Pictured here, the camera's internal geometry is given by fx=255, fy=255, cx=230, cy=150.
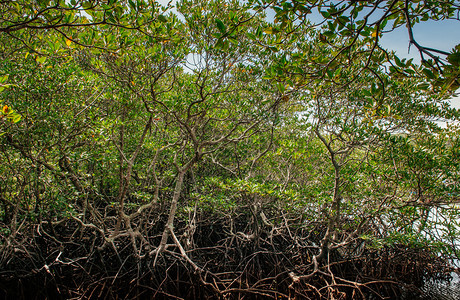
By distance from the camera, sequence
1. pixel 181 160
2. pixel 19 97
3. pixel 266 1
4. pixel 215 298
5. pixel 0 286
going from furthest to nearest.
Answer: pixel 181 160 → pixel 215 298 → pixel 0 286 → pixel 19 97 → pixel 266 1

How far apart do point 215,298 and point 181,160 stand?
2748 millimetres

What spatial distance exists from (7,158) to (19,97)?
86cm

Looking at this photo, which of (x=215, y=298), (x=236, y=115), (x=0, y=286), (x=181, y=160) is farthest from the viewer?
(x=181, y=160)

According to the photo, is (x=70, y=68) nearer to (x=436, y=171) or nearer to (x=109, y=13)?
(x=109, y=13)

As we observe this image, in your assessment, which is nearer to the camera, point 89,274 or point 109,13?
point 109,13

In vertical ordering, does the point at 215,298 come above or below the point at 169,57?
below

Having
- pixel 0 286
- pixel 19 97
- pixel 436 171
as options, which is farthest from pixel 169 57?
pixel 0 286

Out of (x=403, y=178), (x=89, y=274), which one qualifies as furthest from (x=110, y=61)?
(x=403, y=178)

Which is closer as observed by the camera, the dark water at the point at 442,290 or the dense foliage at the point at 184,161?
the dense foliage at the point at 184,161

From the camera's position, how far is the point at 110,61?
3.50 m

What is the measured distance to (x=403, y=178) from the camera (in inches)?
147

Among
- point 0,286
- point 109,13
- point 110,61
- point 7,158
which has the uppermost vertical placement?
point 110,61

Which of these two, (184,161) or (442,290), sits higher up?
(184,161)

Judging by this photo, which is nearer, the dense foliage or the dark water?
the dense foliage
